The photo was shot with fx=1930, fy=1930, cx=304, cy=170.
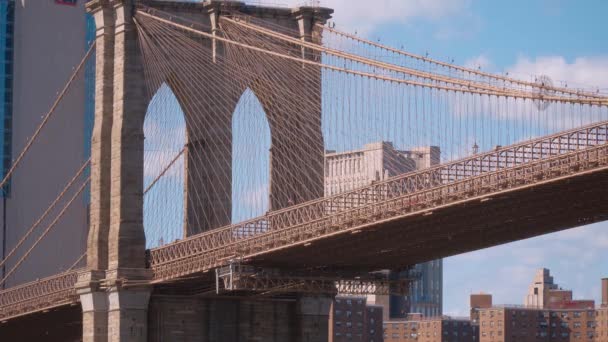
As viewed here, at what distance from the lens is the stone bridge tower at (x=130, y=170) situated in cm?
7788

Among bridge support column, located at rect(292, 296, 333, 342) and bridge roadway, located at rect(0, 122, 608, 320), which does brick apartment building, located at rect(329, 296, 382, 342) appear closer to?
bridge support column, located at rect(292, 296, 333, 342)

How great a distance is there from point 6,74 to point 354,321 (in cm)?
5730

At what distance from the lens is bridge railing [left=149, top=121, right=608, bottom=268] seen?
5950 centimetres

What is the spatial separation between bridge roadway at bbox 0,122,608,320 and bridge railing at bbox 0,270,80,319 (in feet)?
5.69

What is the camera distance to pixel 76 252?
133 meters

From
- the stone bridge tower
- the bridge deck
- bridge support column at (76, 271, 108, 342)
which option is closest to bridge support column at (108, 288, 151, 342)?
the stone bridge tower

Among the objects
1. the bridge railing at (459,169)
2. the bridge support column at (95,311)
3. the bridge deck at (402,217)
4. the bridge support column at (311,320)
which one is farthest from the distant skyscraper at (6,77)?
the bridge railing at (459,169)

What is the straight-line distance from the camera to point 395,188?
2874 inches

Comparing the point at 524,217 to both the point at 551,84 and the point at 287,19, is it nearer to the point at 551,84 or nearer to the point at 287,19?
the point at 551,84

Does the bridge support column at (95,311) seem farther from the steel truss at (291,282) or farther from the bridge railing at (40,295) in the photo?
the steel truss at (291,282)

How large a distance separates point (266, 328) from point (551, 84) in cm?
2680

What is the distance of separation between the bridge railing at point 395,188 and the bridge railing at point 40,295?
21.3ft

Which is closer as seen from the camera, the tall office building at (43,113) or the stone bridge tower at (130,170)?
the stone bridge tower at (130,170)

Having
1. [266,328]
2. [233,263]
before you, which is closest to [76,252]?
[266,328]
